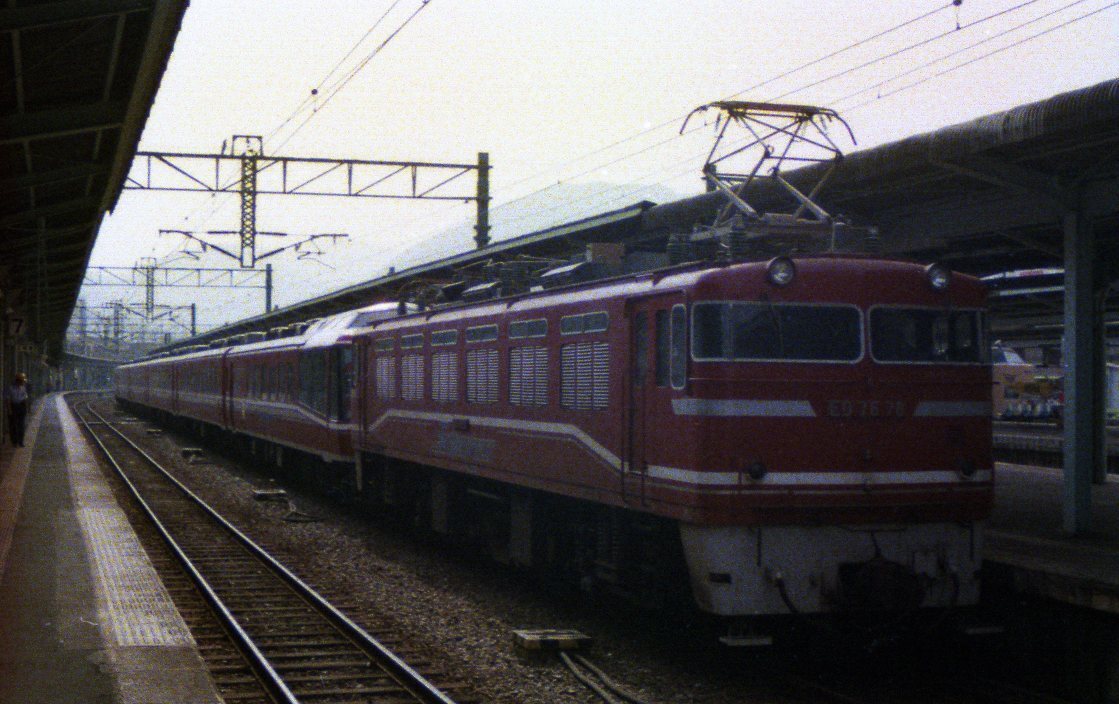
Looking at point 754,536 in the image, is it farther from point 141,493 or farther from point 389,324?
point 141,493

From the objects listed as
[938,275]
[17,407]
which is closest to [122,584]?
[938,275]

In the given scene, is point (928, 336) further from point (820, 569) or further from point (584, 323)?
point (584, 323)

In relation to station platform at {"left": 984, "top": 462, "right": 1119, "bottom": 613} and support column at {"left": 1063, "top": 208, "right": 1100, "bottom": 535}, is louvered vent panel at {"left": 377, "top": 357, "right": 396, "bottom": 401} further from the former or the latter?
support column at {"left": 1063, "top": 208, "right": 1100, "bottom": 535}

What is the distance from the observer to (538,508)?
1231cm

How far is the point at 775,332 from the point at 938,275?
150 centimetres

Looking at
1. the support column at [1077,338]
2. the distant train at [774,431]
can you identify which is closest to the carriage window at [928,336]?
the distant train at [774,431]

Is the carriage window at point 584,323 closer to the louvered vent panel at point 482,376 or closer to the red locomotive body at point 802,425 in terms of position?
the red locomotive body at point 802,425

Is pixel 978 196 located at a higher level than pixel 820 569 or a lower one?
higher

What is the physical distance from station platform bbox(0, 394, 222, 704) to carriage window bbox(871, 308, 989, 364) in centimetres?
534

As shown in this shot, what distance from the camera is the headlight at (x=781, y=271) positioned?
9.11 m

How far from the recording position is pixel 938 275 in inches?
380

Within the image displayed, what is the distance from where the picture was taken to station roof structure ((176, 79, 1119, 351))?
1155 cm

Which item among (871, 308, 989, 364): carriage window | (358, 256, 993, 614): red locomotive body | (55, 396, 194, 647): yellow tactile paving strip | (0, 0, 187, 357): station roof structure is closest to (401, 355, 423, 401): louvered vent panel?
(55, 396, 194, 647): yellow tactile paving strip

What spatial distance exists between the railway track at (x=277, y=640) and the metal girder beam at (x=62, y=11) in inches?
205
